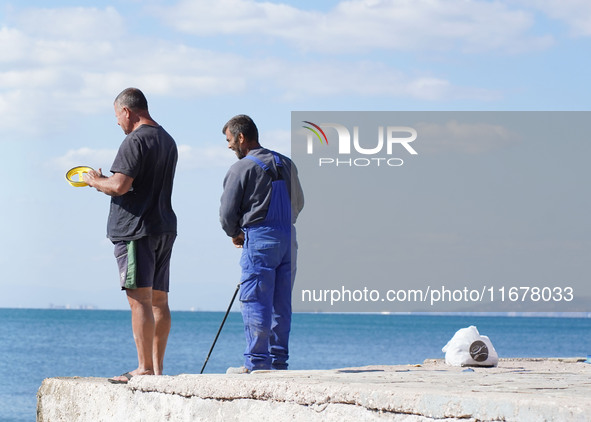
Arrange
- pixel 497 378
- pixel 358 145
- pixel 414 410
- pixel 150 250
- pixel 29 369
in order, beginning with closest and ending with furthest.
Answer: pixel 414 410 < pixel 497 378 < pixel 150 250 < pixel 358 145 < pixel 29 369

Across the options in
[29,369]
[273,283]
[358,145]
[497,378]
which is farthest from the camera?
Result: [29,369]

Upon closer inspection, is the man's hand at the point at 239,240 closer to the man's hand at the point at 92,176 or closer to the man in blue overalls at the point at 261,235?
the man in blue overalls at the point at 261,235

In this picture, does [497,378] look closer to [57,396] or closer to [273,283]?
[273,283]

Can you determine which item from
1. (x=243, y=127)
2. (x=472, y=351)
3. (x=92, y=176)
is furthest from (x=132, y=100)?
(x=472, y=351)

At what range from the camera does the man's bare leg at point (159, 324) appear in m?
5.12

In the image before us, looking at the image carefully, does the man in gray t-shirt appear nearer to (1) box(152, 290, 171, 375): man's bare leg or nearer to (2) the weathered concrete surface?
(1) box(152, 290, 171, 375): man's bare leg

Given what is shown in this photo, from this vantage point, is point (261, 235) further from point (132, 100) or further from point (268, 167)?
point (132, 100)

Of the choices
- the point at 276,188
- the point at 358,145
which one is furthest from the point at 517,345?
the point at 276,188

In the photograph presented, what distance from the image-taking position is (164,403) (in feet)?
14.3

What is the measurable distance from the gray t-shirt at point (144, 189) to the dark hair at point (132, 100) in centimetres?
15

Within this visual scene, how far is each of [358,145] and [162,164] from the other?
8.81 meters

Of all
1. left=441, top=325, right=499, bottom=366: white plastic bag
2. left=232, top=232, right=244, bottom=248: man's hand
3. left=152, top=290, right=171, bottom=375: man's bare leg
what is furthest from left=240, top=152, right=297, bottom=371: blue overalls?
left=441, top=325, right=499, bottom=366: white plastic bag

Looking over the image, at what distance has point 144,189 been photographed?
4.98 m

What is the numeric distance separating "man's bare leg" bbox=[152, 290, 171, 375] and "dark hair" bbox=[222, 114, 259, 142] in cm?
119
